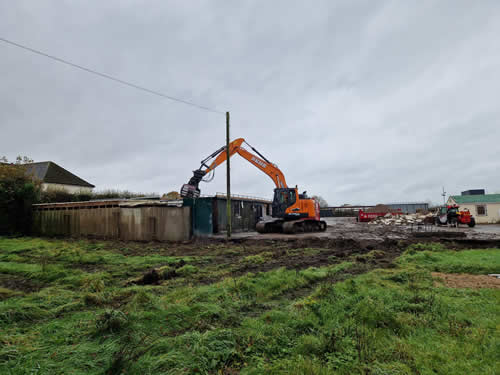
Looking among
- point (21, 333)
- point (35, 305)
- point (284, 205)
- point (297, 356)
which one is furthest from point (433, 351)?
point (284, 205)

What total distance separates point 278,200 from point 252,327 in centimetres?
1623

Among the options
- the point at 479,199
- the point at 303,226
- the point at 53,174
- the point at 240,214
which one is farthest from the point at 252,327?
the point at 479,199

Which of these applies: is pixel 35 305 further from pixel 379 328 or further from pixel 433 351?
pixel 433 351

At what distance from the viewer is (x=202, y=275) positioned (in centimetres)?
643

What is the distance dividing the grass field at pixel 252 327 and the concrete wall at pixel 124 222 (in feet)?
29.8

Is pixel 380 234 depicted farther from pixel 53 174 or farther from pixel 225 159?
pixel 53 174

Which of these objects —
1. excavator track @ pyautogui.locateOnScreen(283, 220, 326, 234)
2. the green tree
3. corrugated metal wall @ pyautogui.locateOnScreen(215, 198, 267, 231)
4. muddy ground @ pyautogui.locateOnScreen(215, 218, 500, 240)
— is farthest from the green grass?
the green tree

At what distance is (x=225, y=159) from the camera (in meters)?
19.3

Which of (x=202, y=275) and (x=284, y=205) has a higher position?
(x=284, y=205)

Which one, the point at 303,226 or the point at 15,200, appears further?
the point at 303,226

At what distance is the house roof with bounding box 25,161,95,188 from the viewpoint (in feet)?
108

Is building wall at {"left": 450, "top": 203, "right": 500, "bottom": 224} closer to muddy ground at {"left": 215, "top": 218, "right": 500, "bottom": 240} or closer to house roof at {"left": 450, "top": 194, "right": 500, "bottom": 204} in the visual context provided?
house roof at {"left": 450, "top": 194, "right": 500, "bottom": 204}

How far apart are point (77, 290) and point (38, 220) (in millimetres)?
16989

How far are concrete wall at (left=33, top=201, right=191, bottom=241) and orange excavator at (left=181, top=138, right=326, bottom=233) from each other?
3012 millimetres
